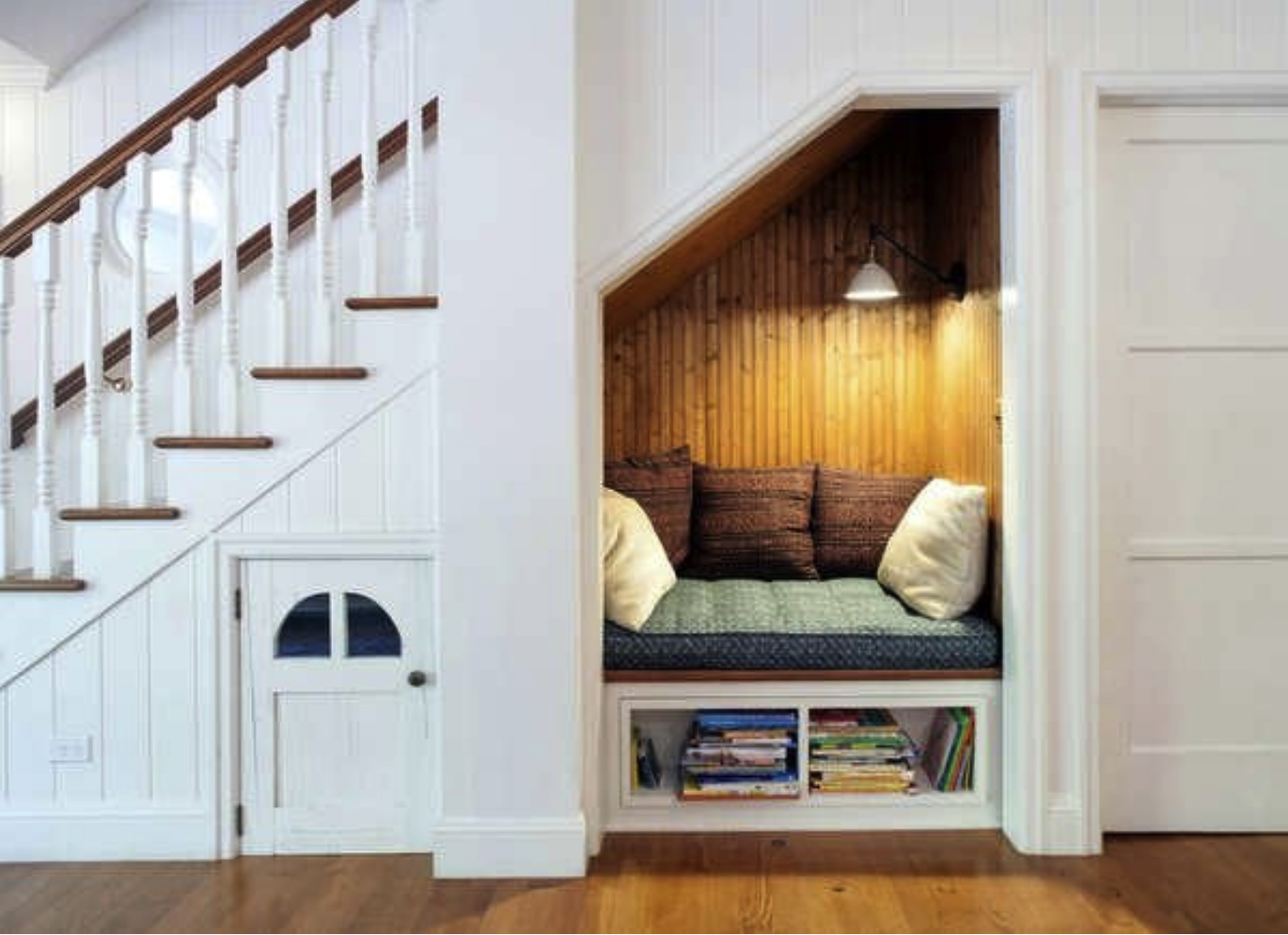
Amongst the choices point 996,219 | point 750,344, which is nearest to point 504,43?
point 996,219

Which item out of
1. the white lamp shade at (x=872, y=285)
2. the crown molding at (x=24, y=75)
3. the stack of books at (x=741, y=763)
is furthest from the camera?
the crown molding at (x=24, y=75)

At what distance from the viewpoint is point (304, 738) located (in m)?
→ 2.90

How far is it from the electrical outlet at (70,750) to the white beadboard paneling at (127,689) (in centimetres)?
5

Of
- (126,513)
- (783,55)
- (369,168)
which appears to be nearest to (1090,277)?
(783,55)

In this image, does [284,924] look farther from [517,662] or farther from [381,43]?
[381,43]

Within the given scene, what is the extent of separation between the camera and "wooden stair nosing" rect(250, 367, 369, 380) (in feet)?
9.27

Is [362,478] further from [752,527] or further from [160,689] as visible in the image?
[752,527]

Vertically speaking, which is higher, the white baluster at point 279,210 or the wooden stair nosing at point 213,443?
the white baluster at point 279,210

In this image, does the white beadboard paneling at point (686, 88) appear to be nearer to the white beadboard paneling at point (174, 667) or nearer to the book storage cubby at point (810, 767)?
the book storage cubby at point (810, 767)

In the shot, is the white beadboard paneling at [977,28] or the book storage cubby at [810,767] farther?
the book storage cubby at [810,767]

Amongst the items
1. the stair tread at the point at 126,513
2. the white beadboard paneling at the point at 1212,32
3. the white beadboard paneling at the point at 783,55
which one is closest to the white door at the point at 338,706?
the stair tread at the point at 126,513

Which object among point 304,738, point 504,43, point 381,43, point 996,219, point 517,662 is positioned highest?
point 381,43

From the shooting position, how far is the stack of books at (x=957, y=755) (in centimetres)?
311

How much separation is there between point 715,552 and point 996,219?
1439mm
